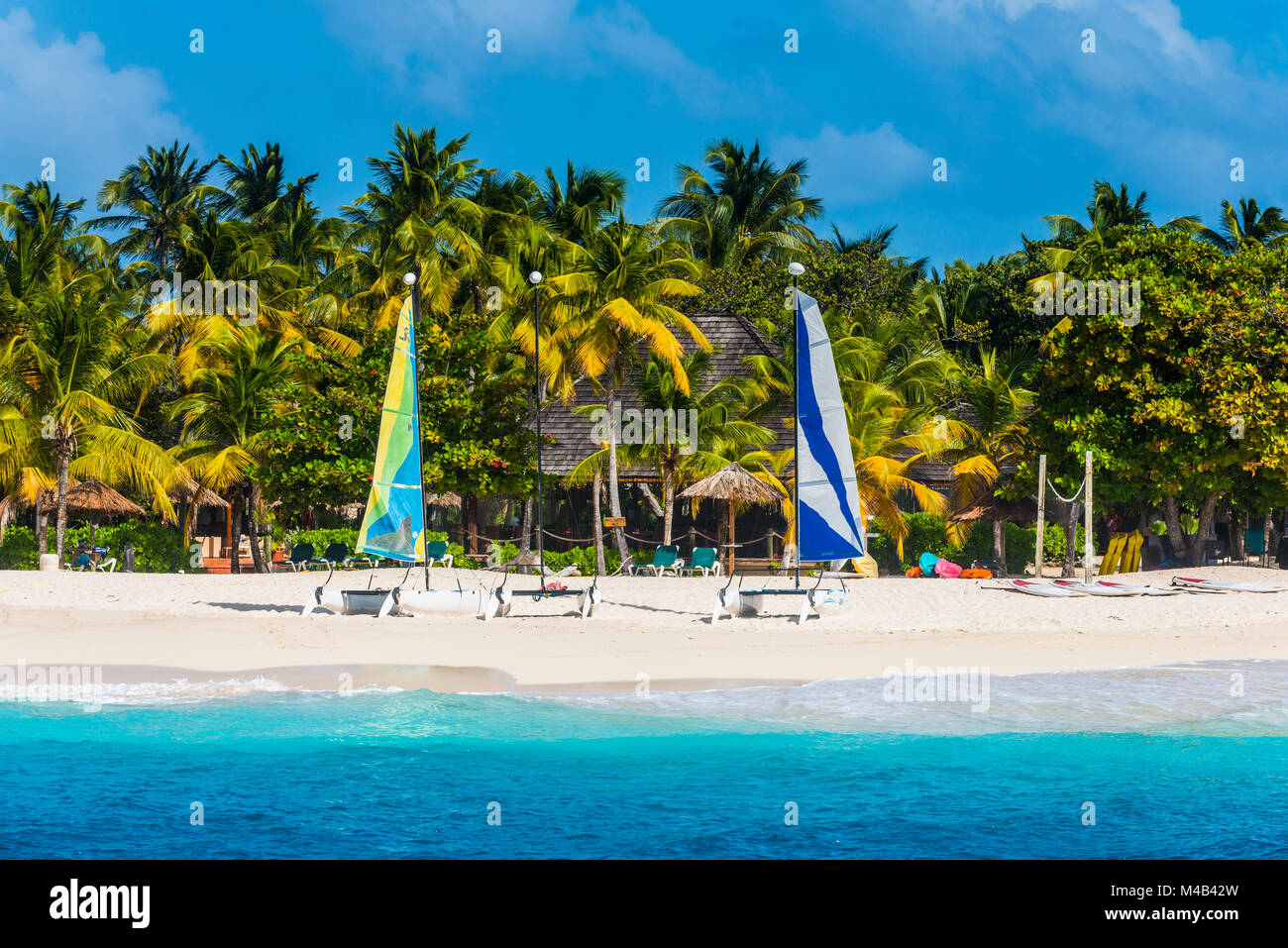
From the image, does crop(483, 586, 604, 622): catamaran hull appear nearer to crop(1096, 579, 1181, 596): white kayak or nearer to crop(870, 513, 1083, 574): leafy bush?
crop(1096, 579, 1181, 596): white kayak

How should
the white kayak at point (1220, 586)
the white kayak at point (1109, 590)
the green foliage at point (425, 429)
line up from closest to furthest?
the white kayak at point (1109, 590), the white kayak at point (1220, 586), the green foliage at point (425, 429)

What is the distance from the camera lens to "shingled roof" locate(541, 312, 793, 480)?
110 ft

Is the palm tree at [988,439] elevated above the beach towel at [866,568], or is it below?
above

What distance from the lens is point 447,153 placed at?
38062mm

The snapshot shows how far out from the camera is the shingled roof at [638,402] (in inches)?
1316

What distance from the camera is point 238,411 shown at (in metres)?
31.3

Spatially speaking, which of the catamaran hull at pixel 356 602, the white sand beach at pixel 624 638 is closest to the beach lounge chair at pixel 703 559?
the white sand beach at pixel 624 638

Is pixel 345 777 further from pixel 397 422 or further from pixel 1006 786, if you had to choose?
pixel 397 422

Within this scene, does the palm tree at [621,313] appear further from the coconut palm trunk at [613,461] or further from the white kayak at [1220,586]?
the white kayak at [1220,586]

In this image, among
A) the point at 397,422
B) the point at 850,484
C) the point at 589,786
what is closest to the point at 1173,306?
the point at 850,484

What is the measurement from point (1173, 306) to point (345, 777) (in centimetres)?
2178

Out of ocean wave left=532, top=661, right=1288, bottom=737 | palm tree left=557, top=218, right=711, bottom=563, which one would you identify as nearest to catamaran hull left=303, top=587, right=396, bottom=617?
ocean wave left=532, top=661, right=1288, bottom=737

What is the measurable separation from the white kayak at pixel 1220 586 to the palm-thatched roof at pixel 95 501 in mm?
26929

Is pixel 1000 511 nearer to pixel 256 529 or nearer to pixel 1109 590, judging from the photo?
pixel 1109 590
